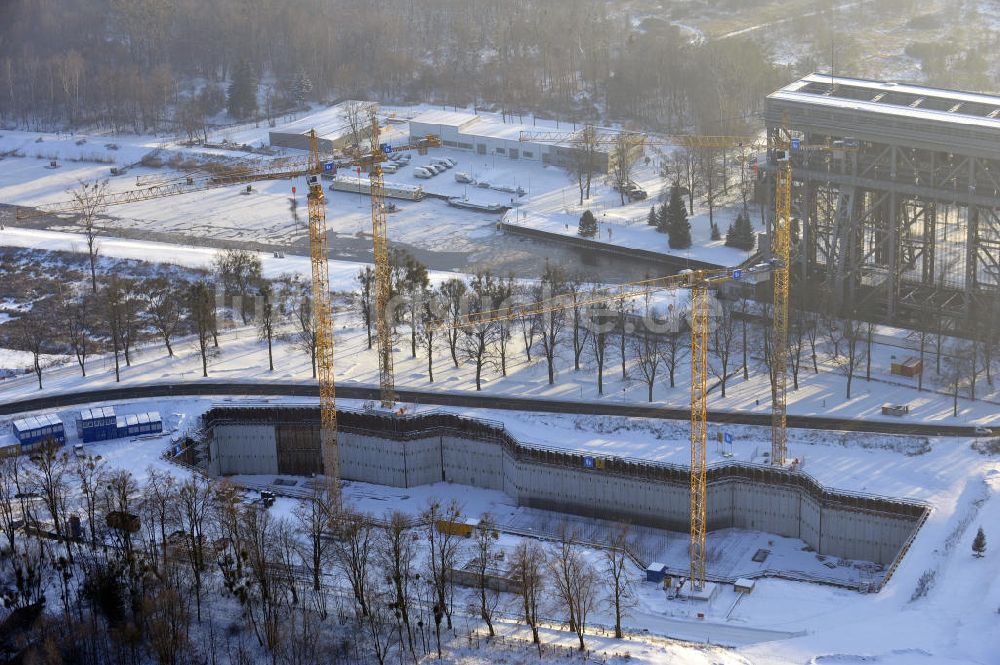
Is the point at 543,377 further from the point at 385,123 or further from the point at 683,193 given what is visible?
the point at 385,123

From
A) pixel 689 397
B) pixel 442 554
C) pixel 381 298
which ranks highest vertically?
pixel 381 298

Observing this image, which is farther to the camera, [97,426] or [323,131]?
[323,131]

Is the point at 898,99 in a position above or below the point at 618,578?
above

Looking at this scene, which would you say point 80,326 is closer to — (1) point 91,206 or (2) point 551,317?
(1) point 91,206

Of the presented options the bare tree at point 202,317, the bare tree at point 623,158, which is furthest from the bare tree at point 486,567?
the bare tree at point 623,158

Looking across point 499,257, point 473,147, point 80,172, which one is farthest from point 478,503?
point 80,172

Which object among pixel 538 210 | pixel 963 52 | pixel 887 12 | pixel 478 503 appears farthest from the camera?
pixel 887 12

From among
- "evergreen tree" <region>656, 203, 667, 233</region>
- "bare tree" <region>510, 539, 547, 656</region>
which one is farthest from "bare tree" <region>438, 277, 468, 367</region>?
"evergreen tree" <region>656, 203, 667, 233</region>

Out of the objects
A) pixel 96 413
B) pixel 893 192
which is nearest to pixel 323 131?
pixel 96 413
